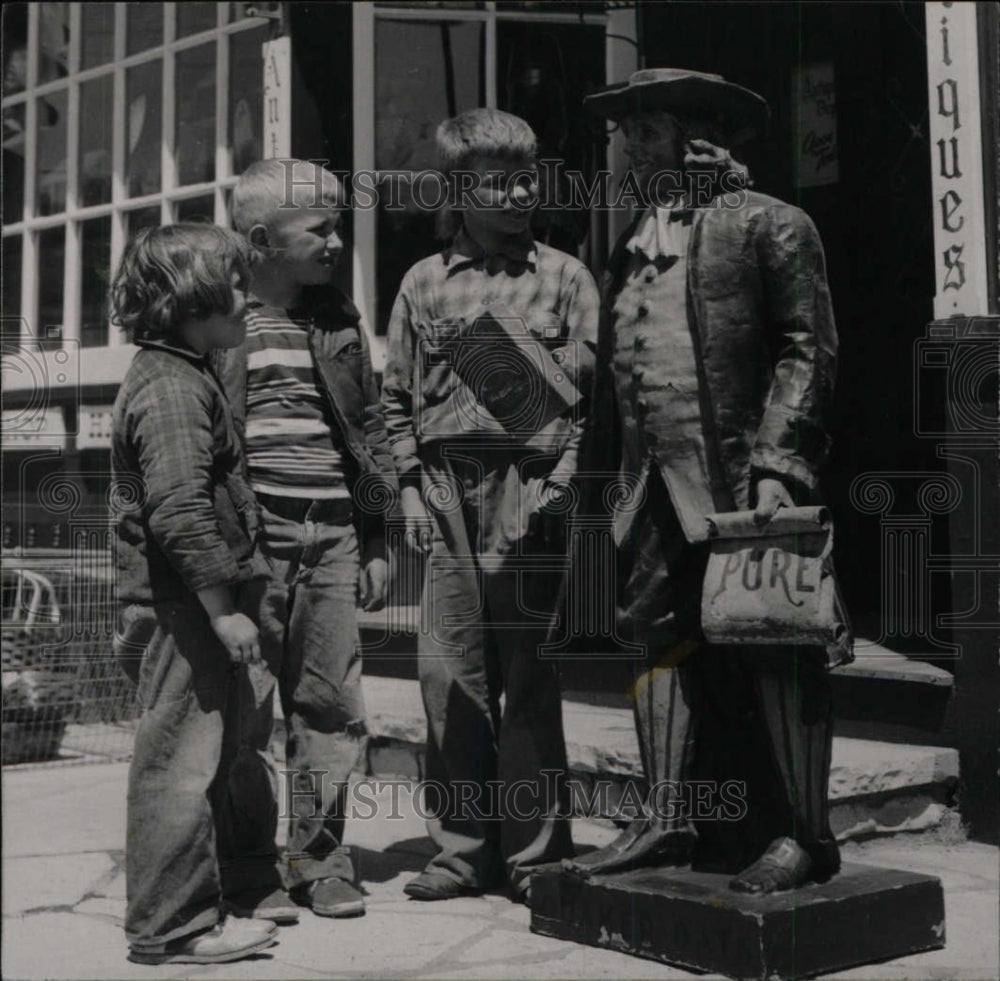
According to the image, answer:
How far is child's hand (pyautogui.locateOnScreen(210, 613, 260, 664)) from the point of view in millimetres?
3125

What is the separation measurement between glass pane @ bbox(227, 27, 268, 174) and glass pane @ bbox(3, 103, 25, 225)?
76.8 inches

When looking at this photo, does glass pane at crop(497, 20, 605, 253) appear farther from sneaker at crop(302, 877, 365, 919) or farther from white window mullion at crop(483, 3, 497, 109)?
sneaker at crop(302, 877, 365, 919)

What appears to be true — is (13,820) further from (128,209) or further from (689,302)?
(128,209)

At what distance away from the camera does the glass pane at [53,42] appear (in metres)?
8.47

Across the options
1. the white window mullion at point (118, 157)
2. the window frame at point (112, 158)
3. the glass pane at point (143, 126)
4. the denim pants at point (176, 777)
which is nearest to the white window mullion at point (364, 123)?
the window frame at point (112, 158)

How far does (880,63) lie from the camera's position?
6.65 meters

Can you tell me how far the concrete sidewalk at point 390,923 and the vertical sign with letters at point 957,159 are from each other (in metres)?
1.80

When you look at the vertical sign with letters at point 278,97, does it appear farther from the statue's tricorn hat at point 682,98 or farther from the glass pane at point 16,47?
the statue's tricorn hat at point 682,98

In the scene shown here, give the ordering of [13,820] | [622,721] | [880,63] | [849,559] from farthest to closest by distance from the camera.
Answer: [849,559] < [880,63] < [622,721] < [13,820]

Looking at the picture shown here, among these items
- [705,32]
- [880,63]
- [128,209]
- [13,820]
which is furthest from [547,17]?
[13,820]

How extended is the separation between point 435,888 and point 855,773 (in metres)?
1.50

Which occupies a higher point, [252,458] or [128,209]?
[128,209]

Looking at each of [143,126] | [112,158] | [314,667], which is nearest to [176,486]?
[314,667]

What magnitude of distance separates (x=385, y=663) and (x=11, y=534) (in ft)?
10.6
